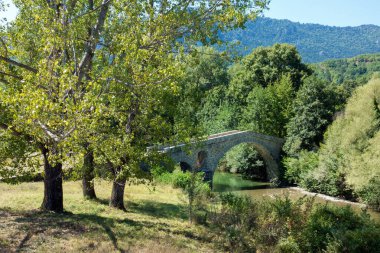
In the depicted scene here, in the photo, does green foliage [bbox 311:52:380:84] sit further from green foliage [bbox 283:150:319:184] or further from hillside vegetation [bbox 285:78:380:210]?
hillside vegetation [bbox 285:78:380:210]

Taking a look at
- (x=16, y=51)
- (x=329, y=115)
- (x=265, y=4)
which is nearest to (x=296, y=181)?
(x=329, y=115)

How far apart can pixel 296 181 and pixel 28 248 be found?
28823mm

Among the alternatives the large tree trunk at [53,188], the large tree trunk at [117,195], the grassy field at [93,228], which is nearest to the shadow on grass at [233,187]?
the grassy field at [93,228]

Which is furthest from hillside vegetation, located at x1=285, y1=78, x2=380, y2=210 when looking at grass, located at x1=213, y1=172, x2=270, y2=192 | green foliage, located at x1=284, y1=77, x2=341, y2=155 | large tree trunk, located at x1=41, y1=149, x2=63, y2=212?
large tree trunk, located at x1=41, y1=149, x2=63, y2=212

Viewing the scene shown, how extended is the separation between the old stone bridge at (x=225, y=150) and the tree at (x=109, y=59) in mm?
16675

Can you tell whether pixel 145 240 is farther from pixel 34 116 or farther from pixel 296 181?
pixel 296 181

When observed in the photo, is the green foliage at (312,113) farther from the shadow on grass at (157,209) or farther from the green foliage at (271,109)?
the shadow on grass at (157,209)

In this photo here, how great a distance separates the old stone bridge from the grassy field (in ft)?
46.6

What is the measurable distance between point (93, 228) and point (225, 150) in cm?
2359

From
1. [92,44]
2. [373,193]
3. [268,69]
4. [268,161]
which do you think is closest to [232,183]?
[268,161]

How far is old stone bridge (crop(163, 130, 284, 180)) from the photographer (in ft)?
97.8

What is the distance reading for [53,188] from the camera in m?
11.1

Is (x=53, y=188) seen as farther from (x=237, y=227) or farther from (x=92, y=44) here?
(x=237, y=227)

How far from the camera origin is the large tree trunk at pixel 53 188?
35.7 feet
